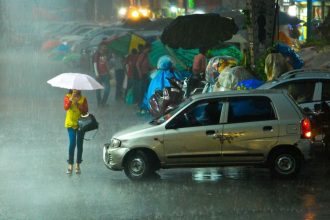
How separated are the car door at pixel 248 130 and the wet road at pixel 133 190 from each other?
0.43 metres

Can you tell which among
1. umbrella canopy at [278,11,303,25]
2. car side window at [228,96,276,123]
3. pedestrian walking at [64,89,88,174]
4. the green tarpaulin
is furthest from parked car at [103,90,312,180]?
umbrella canopy at [278,11,303,25]

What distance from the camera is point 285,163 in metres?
14.5

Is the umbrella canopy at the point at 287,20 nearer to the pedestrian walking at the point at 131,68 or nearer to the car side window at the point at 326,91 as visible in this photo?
the pedestrian walking at the point at 131,68

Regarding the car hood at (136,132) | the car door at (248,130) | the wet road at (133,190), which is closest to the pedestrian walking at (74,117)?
the wet road at (133,190)

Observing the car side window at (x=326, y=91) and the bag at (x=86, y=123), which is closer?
the bag at (x=86, y=123)

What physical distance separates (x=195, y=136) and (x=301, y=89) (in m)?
3.82

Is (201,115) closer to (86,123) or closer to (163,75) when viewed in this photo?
(86,123)

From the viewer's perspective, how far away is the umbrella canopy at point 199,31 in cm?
2519

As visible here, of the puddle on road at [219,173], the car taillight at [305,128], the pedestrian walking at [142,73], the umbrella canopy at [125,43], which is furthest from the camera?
the umbrella canopy at [125,43]

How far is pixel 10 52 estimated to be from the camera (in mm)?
63375

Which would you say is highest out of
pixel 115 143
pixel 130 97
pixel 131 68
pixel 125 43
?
pixel 125 43

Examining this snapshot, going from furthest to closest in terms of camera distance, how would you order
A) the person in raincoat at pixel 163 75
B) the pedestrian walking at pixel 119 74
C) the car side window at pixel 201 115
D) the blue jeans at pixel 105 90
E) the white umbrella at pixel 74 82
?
the pedestrian walking at pixel 119 74 < the blue jeans at pixel 105 90 < the person in raincoat at pixel 163 75 < the white umbrella at pixel 74 82 < the car side window at pixel 201 115

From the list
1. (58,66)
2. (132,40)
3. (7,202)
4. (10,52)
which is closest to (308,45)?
(132,40)

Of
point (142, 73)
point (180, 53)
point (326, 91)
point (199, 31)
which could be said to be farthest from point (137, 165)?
point (180, 53)
